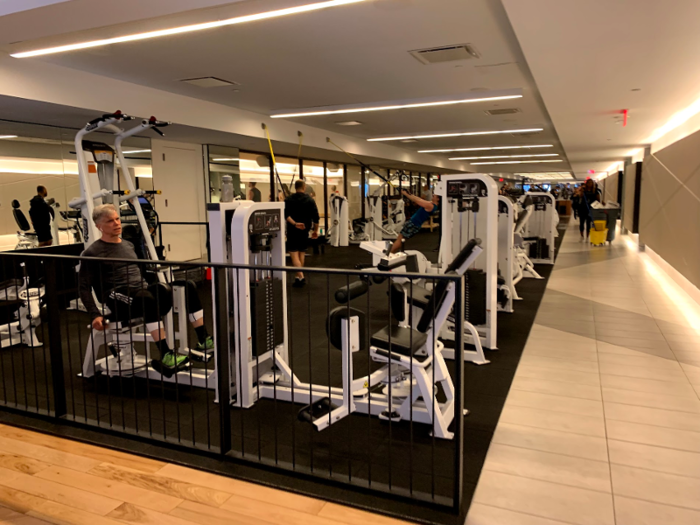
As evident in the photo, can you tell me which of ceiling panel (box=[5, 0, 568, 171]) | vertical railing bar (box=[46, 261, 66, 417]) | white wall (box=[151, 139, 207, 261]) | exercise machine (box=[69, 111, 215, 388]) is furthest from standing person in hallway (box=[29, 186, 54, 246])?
vertical railing bar (box=[46, 261, 66, 417])

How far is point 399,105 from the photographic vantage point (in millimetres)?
7770

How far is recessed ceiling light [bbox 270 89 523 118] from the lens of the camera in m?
7.14

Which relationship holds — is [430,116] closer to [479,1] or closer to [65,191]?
[479,1]

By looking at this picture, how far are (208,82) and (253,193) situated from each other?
15.2 feet

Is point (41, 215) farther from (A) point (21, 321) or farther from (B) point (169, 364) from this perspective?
(B) point (169, 364)

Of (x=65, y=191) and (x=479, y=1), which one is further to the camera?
(x=65, y=191)

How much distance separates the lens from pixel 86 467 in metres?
2.59

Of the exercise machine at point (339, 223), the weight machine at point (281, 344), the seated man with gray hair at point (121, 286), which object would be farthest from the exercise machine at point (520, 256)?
→ the exercise machine at point (339, 223)

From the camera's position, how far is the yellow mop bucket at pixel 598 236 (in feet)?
40.6

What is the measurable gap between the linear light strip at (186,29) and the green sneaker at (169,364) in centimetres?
257

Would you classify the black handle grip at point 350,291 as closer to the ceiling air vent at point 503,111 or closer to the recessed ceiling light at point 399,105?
the recessed ceiling light at point 399,105

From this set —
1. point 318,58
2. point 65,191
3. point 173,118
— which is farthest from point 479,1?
point 65,191

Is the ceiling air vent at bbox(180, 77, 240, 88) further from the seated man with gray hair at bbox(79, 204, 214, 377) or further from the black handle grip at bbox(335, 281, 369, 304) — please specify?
the black handle grip at bbox(335, 281, 369, 304)

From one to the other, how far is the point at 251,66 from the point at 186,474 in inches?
178
